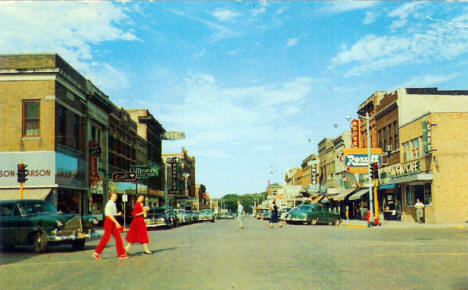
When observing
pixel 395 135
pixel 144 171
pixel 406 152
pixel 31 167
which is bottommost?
pixel 31 167

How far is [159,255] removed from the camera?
15109mm

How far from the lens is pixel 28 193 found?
1264 inches

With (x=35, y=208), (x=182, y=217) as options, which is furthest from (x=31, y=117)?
(x=182, y=217)

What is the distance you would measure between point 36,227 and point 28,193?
1637cm

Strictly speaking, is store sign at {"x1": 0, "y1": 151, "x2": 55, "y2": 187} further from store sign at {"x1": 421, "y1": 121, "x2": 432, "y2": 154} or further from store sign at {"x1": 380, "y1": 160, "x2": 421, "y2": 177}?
store sign at {"x1": 380, "y1": 160, "x2": 421, "y2": 177}

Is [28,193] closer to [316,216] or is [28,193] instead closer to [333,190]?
[316,216]

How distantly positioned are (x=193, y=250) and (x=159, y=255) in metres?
1.50

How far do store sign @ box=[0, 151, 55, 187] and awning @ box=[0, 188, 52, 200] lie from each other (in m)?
0.32

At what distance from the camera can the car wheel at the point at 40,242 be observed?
1677 cm

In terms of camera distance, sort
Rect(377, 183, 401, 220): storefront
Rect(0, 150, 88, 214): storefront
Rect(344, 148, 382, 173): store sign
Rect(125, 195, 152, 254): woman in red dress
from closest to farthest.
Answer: Rect(125, 195, 152, 254): woman in red dress, Rect(0, 150, 88, 214): storefront, Rect(377, 183, 401, 220): storefront, Rect(344, 148, 382, 173): store sign

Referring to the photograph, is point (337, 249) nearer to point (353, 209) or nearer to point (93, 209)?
point (93, 209)

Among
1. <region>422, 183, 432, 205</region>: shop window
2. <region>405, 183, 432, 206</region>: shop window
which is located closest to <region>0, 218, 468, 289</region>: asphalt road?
<region>422, 183, 432, 205</region>: shop window

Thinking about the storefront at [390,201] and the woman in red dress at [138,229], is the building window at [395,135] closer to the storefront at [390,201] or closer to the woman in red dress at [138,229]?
the storefront at [390,201]

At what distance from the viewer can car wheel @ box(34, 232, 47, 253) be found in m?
16.8
